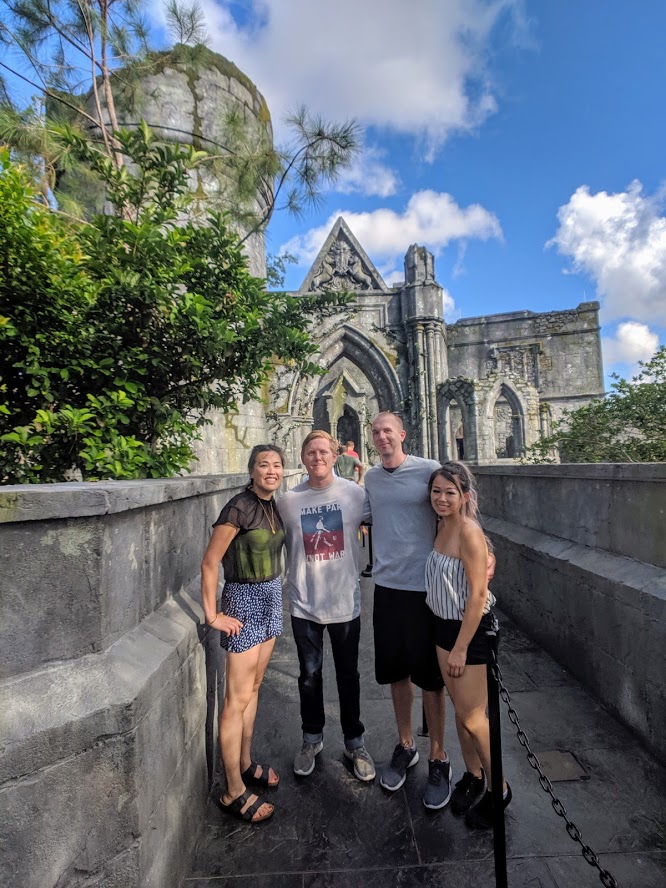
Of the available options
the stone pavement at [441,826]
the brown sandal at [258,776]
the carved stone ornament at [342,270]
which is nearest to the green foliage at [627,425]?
the stone pavement at [441,826]

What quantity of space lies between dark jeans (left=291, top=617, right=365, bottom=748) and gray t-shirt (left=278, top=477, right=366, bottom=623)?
0.08 metres

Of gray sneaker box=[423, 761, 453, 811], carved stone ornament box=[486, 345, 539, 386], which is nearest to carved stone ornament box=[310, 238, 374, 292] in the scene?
carved stone ornament box=[486, 345, 539, 386]

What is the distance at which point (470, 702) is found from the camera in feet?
6.36

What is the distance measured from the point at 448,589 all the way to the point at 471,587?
137 mm

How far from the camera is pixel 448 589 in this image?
6.54ft

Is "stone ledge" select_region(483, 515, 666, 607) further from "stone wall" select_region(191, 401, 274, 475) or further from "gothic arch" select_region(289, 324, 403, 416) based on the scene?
"gothic arch" select_region(289, 324, 403, 416)

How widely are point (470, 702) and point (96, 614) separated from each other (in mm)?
1538

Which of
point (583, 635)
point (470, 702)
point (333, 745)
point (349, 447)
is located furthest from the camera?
point (349, 447)

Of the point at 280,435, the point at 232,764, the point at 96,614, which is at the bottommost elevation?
the point at 232,764

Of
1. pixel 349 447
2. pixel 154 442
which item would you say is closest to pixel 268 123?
pixel 349 447

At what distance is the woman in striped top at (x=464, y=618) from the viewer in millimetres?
1886

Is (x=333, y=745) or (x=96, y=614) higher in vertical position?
(x=96, y=614)

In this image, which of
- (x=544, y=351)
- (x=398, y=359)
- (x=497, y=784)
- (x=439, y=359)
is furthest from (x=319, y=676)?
(x=544, y=351)

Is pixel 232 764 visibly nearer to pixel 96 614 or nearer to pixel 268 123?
pixel 96 614
